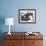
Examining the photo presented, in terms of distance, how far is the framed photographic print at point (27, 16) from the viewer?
181 inches

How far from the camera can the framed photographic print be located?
4590 mm

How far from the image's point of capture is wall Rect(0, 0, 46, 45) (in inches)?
180

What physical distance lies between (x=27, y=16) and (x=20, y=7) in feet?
1.30

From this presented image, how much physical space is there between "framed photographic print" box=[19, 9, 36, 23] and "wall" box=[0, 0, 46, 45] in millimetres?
110

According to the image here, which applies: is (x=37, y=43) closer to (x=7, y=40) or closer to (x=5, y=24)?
(x=7, y=40)

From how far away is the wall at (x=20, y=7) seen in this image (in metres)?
4.58

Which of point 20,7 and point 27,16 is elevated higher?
point 20,7

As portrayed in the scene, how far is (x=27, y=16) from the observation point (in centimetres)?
462

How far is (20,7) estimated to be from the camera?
458cm

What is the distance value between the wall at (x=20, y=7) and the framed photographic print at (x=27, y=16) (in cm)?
11

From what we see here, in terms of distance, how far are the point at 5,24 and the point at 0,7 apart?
615mm

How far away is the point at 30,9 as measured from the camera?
15.0 ft

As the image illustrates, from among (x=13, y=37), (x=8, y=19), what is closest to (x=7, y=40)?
(x=13, y=37)

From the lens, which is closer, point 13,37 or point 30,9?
point 13,37
